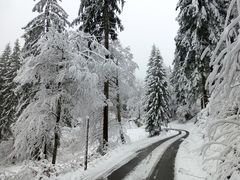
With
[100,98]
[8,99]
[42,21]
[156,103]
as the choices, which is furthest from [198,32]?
[8,99]

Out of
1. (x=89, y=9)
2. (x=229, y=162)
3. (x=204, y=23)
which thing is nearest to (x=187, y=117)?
(x=204, y=23)

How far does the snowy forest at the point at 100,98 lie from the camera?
3.58 m

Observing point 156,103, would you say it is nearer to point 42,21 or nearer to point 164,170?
point 42,21

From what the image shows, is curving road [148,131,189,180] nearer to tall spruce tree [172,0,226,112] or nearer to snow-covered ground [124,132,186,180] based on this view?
snow-covered ground [124,132,186,180]

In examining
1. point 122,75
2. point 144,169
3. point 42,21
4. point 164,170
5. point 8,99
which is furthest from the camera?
point 8,99

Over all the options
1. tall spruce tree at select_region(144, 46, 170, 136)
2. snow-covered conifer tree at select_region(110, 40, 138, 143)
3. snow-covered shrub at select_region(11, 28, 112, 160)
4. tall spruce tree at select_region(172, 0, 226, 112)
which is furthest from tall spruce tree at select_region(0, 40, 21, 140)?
tall spruce tree at select_region(172, 0, 226, 112)

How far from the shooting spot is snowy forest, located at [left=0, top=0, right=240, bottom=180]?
3.58 metres

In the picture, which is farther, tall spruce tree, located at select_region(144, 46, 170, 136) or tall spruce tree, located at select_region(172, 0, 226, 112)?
tall spruce tree, located at select_region(144, 46, 170, 136)

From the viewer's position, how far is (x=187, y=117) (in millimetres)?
50844

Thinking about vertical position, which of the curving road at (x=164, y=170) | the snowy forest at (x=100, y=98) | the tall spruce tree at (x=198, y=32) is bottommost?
the curving road at (x=164, y=170)

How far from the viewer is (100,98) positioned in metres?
13.8

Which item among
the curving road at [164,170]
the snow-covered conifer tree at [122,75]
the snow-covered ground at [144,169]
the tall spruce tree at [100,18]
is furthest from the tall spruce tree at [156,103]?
the curving road at [164,170]

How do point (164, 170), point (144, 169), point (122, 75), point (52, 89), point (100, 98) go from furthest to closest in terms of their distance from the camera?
point (122, 75), point (100, 98), point (52, 89), point (144, 169), point (164, 170)

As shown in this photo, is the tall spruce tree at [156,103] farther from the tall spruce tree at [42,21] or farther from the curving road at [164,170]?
the curving road at [164,170]
